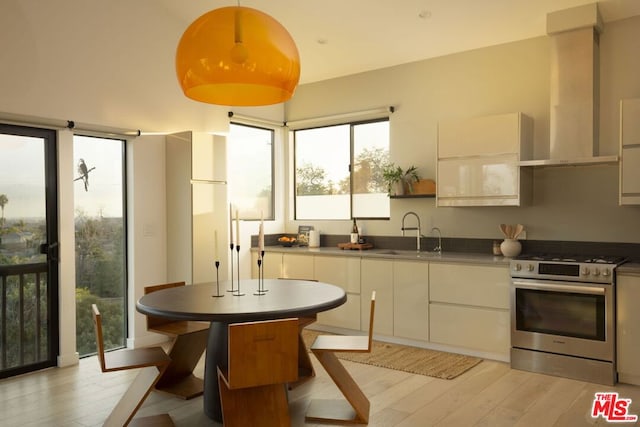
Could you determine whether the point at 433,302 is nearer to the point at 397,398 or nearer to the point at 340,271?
the point at 340,271

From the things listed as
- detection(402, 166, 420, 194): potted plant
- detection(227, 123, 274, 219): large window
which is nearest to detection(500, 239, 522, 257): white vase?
detection(402, 166, 420, 194): potted plant

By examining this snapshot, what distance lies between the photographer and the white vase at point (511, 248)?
4598mm

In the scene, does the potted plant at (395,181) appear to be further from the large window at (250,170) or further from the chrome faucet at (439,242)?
the large window at (250,170)

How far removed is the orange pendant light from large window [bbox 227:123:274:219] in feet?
11.1

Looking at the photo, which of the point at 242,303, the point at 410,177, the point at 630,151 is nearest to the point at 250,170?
the point at 410,177

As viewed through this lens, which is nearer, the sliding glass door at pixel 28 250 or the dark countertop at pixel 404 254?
the sliding glass door at pixel 28 250

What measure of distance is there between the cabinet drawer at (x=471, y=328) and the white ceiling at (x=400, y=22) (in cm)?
244

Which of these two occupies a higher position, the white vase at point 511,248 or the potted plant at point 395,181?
the potted plant at point 395,181

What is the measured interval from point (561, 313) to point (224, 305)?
2.62 metres

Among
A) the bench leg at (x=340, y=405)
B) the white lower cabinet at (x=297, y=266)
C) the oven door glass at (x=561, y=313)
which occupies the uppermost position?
the white lower cabinet at (x=297, y=266)

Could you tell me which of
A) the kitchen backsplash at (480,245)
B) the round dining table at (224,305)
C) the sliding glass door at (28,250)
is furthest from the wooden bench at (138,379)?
the kitchen backsplash at (480,245)

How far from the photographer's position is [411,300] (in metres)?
4.82

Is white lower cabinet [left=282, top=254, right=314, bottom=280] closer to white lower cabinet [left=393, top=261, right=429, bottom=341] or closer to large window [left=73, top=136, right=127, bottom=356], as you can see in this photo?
white lower cabinet [left=393, top=261, right=429, bottom=341]

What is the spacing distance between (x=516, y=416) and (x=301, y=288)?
1.54 m
